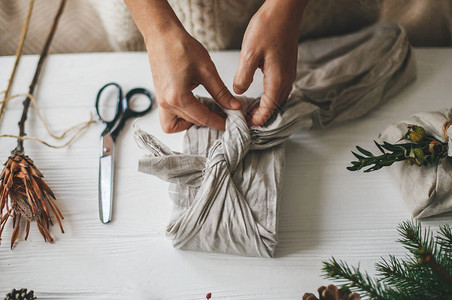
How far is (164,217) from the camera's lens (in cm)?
66

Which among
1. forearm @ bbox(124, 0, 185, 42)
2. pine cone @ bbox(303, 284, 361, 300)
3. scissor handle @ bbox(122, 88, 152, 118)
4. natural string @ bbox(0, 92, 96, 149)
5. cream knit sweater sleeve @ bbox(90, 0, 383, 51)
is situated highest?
cream knit sweater sleeve @ bbox(90, 0, 383, 51)

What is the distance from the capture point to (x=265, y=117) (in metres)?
0.64

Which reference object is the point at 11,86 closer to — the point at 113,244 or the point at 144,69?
the point at 144,69

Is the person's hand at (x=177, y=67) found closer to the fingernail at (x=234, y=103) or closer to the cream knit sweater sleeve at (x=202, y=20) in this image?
the fingernail at (x=234, y=103)

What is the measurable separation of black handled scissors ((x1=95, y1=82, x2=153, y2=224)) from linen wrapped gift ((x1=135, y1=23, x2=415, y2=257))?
109mm

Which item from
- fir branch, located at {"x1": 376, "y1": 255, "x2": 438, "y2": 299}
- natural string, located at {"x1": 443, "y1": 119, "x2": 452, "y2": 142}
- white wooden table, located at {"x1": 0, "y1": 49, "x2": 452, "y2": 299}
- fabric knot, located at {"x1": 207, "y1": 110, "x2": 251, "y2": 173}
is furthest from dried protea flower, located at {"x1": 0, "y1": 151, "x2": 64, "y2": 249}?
natural string, located at {"x1": 443, "y1": 119, "x2": 452, "y2": 142}

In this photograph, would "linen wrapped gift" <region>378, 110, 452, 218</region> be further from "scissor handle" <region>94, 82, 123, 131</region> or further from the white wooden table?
"scissor handle" <region>94, 82, 123, 131</region>

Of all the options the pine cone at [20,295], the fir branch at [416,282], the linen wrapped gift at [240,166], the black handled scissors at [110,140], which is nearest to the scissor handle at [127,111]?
the black handled scissors at [110,140]

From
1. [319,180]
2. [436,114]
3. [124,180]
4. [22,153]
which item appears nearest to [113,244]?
[124,180]

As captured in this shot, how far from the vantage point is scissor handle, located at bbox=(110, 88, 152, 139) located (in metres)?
0.73

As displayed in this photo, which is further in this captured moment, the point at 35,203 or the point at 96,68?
the point at 96,68

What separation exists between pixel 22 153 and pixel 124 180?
0.60 ft

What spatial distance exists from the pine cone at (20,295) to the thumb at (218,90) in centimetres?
40

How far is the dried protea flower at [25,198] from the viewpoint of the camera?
628 millimetres
